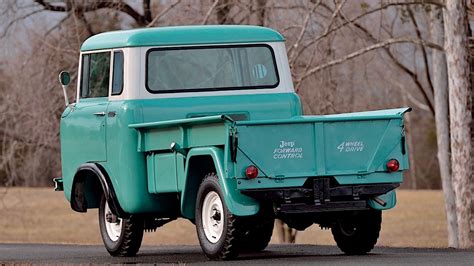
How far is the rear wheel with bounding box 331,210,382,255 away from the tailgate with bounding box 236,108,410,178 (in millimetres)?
787

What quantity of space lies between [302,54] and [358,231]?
9.80 m

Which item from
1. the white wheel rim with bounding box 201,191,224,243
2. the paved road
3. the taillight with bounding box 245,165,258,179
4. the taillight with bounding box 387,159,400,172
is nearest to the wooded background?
the paved road

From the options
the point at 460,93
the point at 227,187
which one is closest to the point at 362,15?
the point at 460,93

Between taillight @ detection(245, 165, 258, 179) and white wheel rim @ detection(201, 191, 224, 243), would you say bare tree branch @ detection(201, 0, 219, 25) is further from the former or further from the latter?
taillight @ detection(245, 165, 258, 179)

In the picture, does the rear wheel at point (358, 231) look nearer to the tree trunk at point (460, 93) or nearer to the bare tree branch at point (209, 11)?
the tree trunk at point (460, 93)

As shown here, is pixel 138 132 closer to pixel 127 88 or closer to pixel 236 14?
pixel 127 88

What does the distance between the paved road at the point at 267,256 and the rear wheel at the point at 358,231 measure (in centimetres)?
13

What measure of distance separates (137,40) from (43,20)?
11.6 metres

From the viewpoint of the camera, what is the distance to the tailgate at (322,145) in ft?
41.1

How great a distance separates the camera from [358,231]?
13891mm

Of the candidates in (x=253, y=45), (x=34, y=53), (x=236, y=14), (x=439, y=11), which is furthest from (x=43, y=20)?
(x=253, y=45)

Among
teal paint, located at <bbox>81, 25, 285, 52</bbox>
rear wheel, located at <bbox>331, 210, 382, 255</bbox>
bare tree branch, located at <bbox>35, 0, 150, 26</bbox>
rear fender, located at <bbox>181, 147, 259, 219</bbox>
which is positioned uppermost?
bare tree branch, located at <bbox>35, 0, 150, 26</bbox>

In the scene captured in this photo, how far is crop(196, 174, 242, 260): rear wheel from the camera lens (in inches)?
502

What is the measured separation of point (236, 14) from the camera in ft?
78.6
